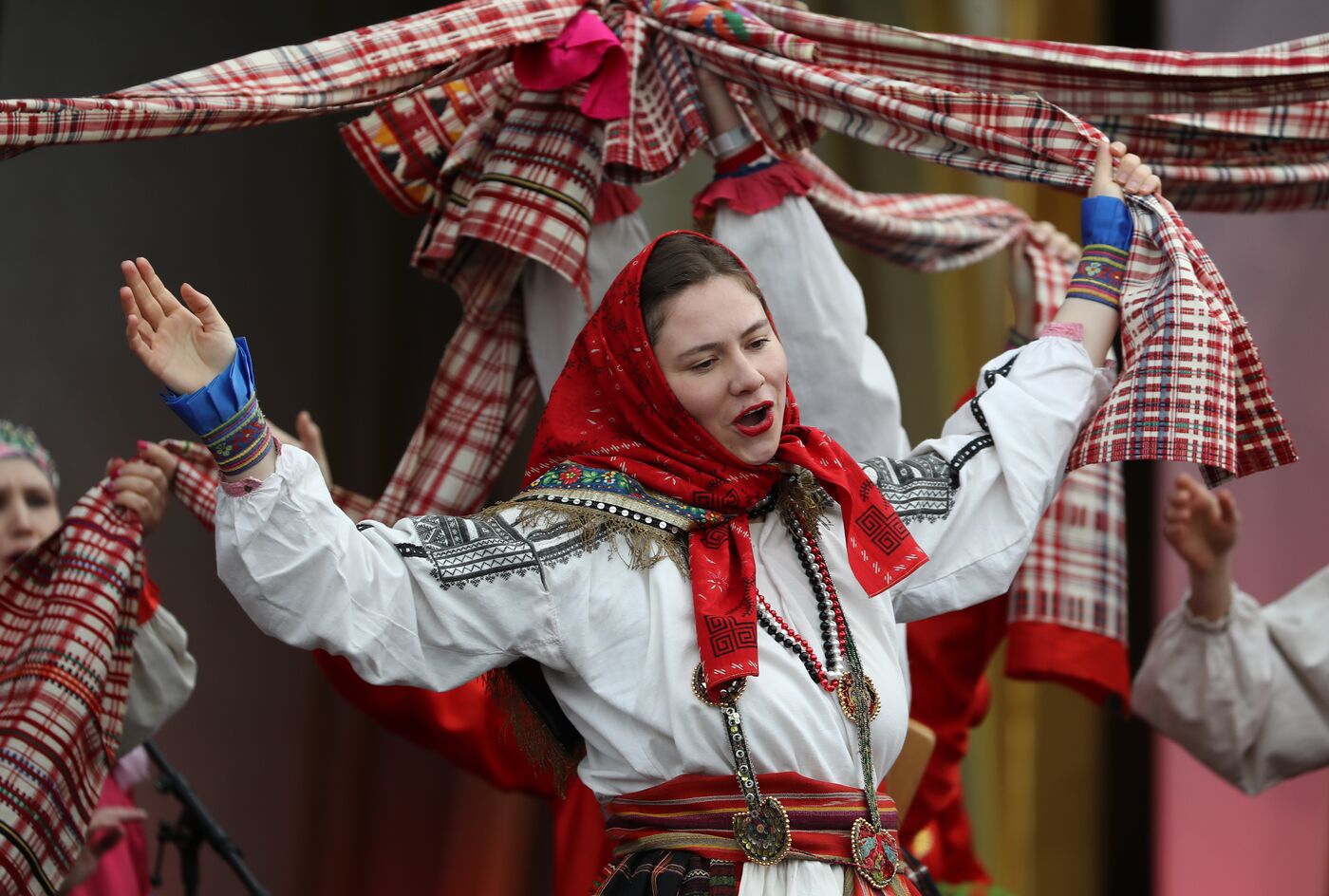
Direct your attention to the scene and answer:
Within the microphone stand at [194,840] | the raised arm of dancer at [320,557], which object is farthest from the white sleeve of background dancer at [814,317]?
the microphone stand at [194,840]

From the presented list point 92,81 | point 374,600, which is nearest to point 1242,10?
point 92,81

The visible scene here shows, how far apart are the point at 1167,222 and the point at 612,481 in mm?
887

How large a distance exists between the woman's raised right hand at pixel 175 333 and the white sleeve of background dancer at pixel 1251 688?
213 cm

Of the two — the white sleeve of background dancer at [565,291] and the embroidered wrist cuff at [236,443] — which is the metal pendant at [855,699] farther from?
the white sleeve of background dancer at [565,291]

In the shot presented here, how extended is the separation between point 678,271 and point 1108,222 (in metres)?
0.67

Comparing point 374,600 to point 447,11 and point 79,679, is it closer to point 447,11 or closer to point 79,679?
point 79,679

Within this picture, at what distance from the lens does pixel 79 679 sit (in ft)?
7.46

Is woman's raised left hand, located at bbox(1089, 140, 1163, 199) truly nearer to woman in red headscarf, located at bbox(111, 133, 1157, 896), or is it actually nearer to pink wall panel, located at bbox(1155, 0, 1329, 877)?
woman in red headscarf, located at bbox(111, 133, 1157, 896)

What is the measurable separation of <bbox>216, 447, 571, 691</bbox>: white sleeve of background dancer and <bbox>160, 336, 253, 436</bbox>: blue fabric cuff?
0.25 ft

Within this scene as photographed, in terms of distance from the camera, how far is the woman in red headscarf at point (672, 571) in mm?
1646

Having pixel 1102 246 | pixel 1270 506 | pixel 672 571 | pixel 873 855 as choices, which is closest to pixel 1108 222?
pixel 1102 246

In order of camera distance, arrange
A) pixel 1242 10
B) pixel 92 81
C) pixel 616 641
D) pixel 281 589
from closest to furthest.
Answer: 1. pixel 281 589
2. pixel 616 641
3. pixel 92 81
4. pixel 1242 10

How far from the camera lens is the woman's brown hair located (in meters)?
1.91

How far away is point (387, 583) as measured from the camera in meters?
1.70
